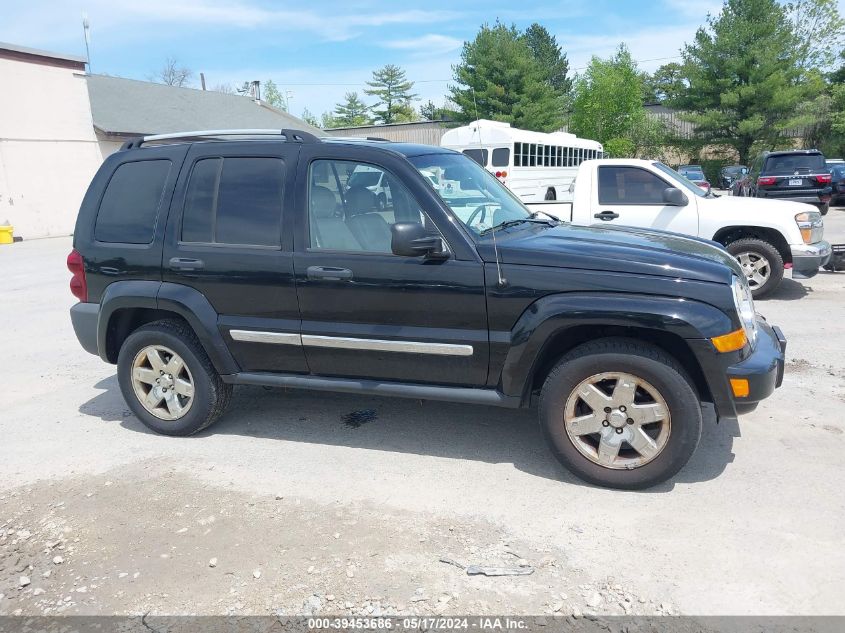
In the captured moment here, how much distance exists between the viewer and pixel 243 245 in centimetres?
445

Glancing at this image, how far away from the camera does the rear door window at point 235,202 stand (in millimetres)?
4410

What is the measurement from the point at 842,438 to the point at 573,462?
1918 mm

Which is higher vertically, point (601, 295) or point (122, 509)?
point (601, 295)

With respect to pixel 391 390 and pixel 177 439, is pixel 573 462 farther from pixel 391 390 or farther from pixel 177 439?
pixel 177 439

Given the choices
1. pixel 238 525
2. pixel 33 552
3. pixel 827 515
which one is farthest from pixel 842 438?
pixel 33 552

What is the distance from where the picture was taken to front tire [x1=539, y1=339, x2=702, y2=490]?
145 inches

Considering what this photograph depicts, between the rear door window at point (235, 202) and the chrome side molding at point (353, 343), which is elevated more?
the rear door window at point (235, 202)

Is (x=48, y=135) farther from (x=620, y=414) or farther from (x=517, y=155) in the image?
(x=620, y=414)

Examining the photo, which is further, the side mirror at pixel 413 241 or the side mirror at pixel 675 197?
the side mirror at pixel 675 197

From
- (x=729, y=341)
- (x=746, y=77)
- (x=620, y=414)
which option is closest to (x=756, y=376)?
(x=729, y=341)

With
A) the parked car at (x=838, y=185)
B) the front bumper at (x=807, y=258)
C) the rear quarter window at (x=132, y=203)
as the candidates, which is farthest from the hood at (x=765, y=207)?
the parked car at (x=838, y=185)

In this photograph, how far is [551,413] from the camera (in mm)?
3881

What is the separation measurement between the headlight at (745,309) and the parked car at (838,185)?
21.2 meters

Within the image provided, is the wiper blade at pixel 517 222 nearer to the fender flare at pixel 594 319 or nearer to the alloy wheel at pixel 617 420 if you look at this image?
the fender flare at pixel 594 319
